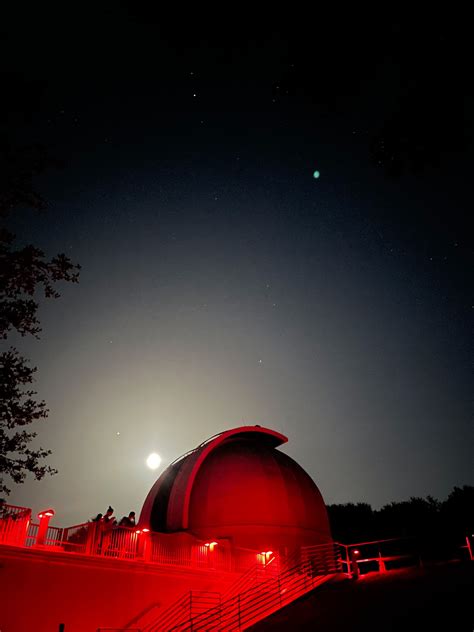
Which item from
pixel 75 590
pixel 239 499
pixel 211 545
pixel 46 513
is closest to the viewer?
pixel 75 590

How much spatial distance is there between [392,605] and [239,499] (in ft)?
35.8

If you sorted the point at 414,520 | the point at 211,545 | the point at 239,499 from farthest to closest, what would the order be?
the point at 414,520 → the point at 239,499 → the point at 211,545

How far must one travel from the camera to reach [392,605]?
40.7 feet

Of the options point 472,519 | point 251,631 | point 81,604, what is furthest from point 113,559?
point 472,519

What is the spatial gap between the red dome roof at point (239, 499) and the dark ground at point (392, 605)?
21.7 ft

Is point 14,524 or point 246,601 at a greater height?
point 14,524

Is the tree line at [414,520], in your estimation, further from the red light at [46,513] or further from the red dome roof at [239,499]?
the red light at [46,513]

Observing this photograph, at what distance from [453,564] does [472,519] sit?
1255 inches

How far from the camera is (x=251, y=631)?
12594 mm

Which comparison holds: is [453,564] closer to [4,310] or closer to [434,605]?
[434,605]

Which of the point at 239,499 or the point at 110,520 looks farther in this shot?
the point at 239,499

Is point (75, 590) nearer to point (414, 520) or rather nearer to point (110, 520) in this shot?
point (110, 520)

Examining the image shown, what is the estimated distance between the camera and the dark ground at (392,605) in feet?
36.2

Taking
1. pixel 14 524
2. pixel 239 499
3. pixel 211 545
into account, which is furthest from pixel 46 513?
pixel 239 499
